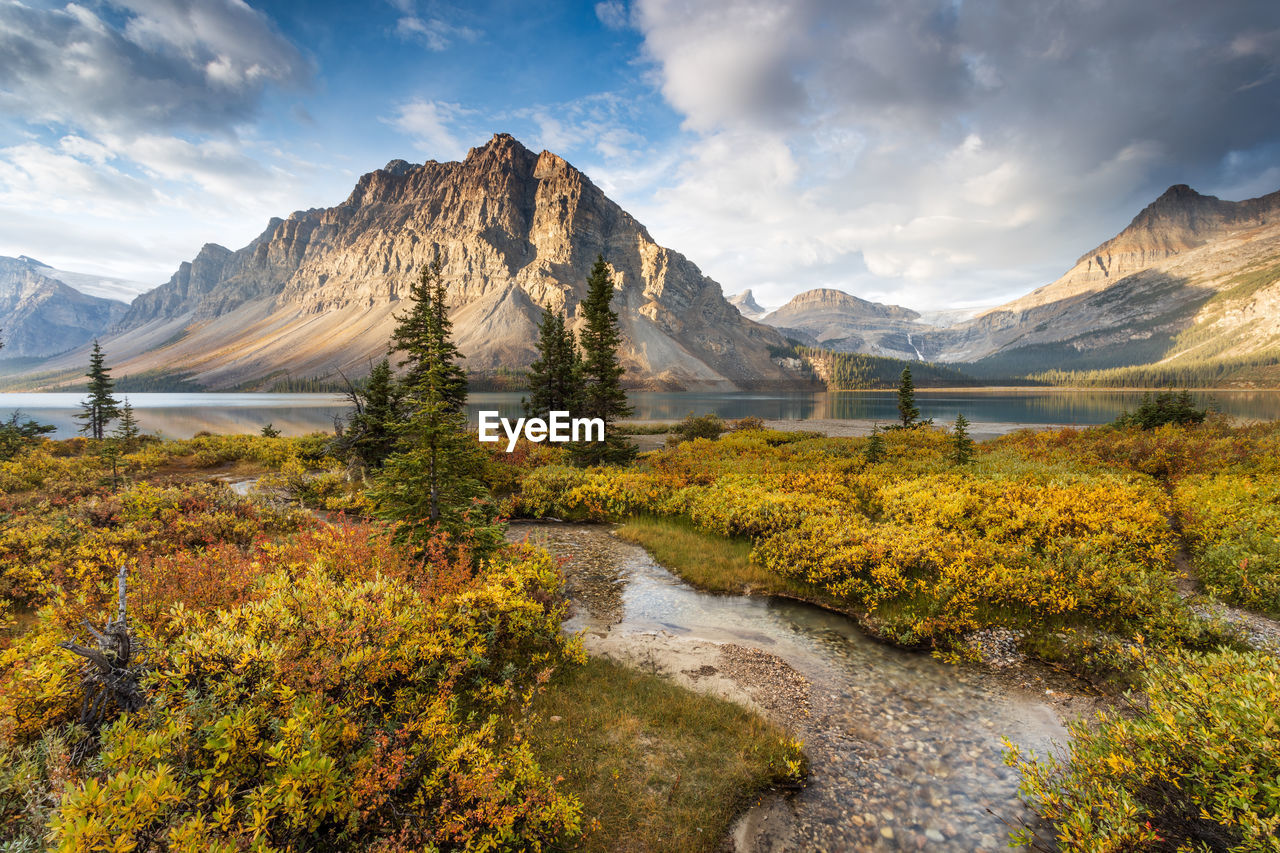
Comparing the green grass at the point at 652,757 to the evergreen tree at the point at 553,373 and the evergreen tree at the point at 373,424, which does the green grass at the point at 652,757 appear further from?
the evergreen tree at the point at 553,373

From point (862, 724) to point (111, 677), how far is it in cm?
910

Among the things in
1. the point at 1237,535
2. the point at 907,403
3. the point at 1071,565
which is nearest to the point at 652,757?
the point at 1071,565

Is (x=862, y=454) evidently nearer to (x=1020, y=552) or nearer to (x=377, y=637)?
(x=1020, y=552)

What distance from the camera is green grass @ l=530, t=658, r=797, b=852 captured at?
5430mm

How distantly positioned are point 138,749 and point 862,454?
84.0 feet

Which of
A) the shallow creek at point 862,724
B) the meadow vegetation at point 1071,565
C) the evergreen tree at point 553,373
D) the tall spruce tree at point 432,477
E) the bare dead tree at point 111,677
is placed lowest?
the shallow creek at point 862,724

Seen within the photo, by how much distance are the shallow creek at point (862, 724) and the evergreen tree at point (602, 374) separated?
604 inches

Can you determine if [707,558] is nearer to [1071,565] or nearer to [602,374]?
[1071,565]

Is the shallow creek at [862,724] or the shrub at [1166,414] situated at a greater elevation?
the shrub at [1166,414]

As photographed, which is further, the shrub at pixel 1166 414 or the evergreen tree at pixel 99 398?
the evergreen tree at pixel 99 398

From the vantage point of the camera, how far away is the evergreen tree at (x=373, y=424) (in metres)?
22.7

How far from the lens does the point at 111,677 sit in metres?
4.57

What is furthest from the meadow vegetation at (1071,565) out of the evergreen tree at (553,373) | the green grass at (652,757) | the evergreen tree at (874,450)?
the evergreen tree at (553,373)

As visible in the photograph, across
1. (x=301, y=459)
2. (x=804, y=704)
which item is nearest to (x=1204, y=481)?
(x=804, y=704)
